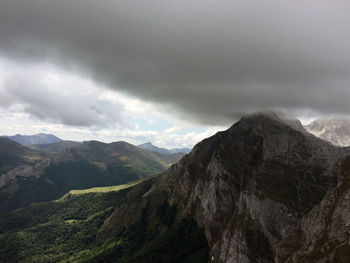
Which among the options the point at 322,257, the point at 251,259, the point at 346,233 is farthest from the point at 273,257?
the point at 346,233

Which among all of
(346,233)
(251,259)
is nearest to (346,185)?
(346,233)

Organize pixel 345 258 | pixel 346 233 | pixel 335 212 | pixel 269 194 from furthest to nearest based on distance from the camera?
pixel 269 194 < pixel 335 212 < pixel 346 233 < pixel 345 258

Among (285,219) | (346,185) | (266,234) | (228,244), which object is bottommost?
(228,244)

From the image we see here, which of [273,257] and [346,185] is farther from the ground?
[346,185]

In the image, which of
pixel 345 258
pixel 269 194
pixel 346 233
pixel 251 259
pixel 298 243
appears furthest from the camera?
pixel 269 194

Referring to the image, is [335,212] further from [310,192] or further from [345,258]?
[310,192]

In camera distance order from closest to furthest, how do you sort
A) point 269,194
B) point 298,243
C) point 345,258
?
point 345,258 < point 298,243 < point 269,194

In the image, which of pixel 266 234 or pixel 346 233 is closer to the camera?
pixel 346 233

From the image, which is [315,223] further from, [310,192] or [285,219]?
[310,192]

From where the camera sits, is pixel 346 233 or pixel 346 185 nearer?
pixel 346 233
